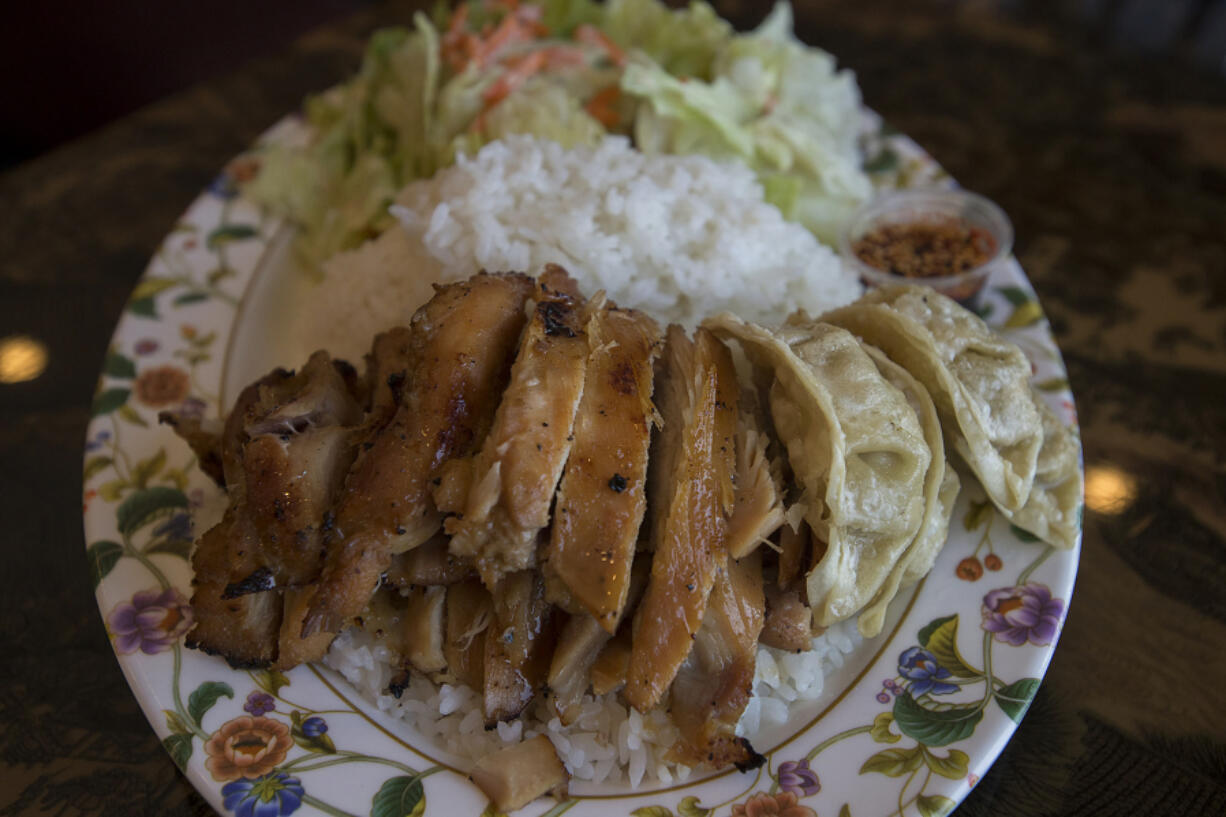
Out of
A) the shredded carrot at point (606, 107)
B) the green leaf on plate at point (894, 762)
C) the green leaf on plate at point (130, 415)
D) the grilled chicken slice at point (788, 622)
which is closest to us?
the green leaf on plate at point (894, 762)

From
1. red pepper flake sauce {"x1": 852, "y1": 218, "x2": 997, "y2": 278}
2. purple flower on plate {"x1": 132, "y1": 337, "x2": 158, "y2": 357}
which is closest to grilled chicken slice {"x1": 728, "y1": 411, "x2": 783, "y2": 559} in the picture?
red pepper flake sauce {"x1": 852, "y1": 218, "x2": 997, "y2": 278}

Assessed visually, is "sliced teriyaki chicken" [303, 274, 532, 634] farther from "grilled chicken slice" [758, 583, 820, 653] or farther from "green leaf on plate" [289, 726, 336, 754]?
"grilled chicken slice" [758, 583, 820, 653]

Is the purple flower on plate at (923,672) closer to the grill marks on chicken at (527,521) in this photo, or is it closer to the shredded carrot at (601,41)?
the grill marks on chicken at (527,521)

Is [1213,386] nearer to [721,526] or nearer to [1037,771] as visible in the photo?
[1037,771]

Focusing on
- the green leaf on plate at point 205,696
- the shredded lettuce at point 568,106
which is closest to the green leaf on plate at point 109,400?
the shredded lettuce at point 568,106

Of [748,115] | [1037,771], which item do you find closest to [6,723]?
[1037,771]

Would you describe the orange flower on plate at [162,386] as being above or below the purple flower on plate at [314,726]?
above
